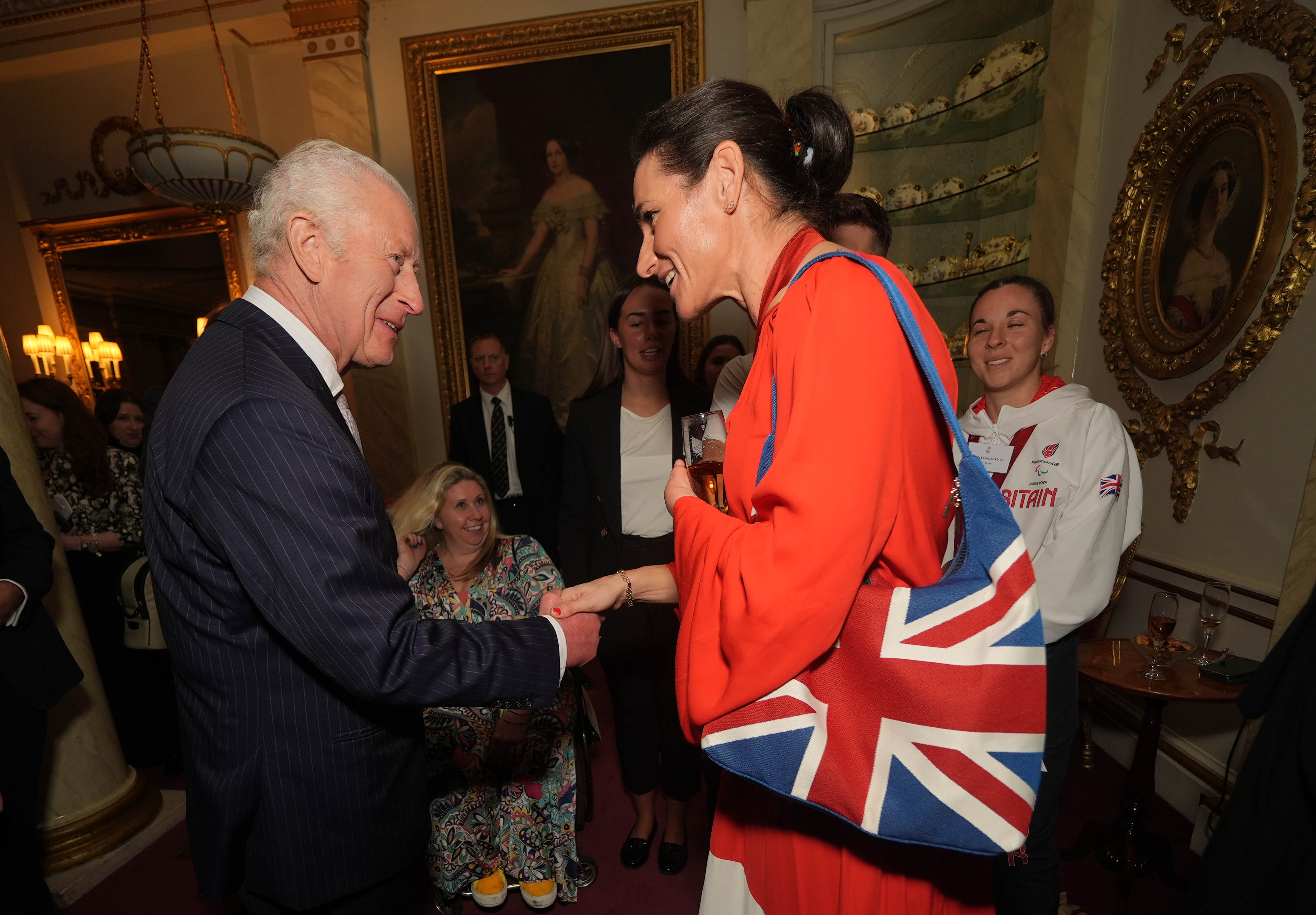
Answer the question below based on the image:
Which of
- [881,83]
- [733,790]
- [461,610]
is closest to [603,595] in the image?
[733,790]

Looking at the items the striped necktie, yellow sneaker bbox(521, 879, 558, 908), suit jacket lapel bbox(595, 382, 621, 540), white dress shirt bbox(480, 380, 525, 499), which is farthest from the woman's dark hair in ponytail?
white dress shirt bbox(480, 380, 525, 499)

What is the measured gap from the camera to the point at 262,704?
1092 mm

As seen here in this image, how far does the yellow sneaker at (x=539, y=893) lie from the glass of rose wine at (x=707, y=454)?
6.43ft

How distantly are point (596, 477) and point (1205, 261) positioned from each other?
9.01 ft

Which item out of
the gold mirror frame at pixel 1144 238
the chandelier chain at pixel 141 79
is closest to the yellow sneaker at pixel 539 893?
the gold mirror frame at pixel 1144 238

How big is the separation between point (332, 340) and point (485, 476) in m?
3.17

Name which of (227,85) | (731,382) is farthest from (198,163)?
(731,382)

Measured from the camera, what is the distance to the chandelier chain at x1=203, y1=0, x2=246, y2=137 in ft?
14.2

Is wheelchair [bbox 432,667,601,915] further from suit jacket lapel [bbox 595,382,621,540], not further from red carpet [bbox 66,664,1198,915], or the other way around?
suit jacket lapel [bbox 595,382,621,540]

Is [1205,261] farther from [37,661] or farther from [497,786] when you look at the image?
[37,661]

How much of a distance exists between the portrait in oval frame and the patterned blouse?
16.7ft

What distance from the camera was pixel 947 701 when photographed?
712 millimetres

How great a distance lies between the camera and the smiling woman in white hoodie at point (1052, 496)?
1711 mm

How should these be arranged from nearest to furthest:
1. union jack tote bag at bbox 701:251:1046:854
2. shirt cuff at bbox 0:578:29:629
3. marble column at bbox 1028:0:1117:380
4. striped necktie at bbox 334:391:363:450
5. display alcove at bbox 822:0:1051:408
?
union jack tote bag at bbox 701:251:1046:854
striped necktie at bbox 334:391:363:450
shirt cuff at bbox 0:578:29:629
marble column at bbox 1028:0:1117:380
display alcove at bbox 822:0:1051:408
